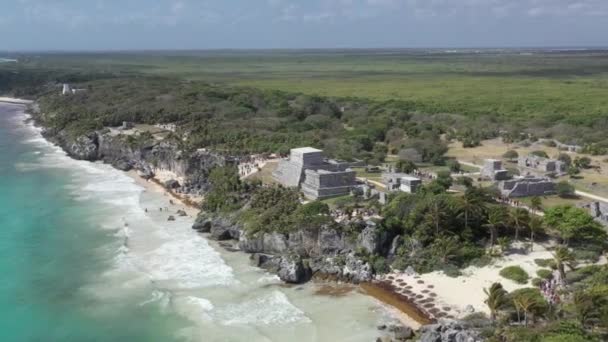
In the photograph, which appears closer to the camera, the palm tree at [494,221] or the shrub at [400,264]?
the shrub at [400,264]

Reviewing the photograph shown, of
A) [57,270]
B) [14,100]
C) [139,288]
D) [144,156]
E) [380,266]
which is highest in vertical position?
[144,156]

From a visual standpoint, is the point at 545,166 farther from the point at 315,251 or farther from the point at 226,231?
the point at 226,231

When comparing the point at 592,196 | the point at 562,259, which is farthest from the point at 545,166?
the point at 562,259

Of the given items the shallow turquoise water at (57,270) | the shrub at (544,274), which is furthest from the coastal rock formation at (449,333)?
the shallow turquoise water at (57,270)

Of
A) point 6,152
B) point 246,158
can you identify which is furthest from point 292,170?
point 6,152

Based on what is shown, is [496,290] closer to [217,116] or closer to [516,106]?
[217,116]

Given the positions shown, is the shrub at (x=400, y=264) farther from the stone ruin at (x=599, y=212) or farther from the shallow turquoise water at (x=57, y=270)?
the stone ruin at (x=599, y=212)
